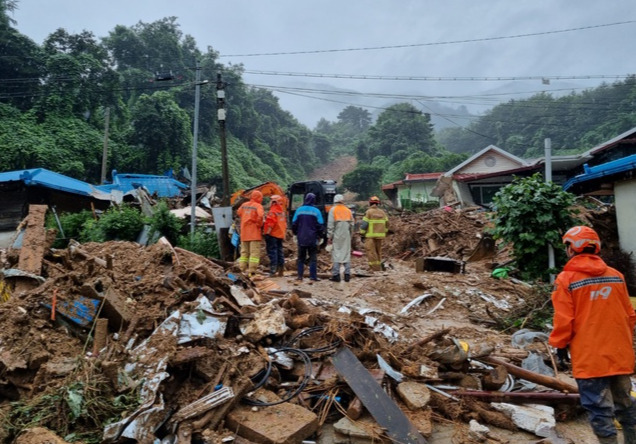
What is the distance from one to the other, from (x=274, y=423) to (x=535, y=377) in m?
2.61

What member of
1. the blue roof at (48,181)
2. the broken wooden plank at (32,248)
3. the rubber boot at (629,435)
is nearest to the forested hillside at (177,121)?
the blue roof at (48,181)

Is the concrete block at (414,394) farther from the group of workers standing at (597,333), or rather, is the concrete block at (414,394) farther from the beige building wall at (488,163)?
the beige building wall at (488,163)

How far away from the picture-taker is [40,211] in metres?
5.95

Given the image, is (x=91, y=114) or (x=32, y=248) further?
(x=91, y=114)

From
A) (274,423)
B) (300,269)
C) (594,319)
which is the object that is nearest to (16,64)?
(300,269)

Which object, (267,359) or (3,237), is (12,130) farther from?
(267,359)

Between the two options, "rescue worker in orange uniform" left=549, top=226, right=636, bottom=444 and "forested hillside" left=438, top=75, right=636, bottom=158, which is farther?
"forested hillside" left=438, top=75, right=636, bottom=158

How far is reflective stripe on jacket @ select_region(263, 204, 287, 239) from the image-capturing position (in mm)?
8719

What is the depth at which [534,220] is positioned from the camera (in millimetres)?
7941

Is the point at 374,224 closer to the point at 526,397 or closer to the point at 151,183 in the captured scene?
the point at 526,397

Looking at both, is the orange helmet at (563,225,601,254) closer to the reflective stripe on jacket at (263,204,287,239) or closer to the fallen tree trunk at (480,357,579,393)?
the fallen tree trunk at (480,357,579,393)

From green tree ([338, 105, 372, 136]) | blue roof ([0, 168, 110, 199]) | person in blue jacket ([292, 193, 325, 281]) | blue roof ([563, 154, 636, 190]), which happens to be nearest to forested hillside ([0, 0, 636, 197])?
blue roof ([0, 168, 110, 199])

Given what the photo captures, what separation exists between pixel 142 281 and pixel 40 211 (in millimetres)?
2148

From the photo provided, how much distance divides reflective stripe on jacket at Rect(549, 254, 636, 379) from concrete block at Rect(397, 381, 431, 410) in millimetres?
1205
